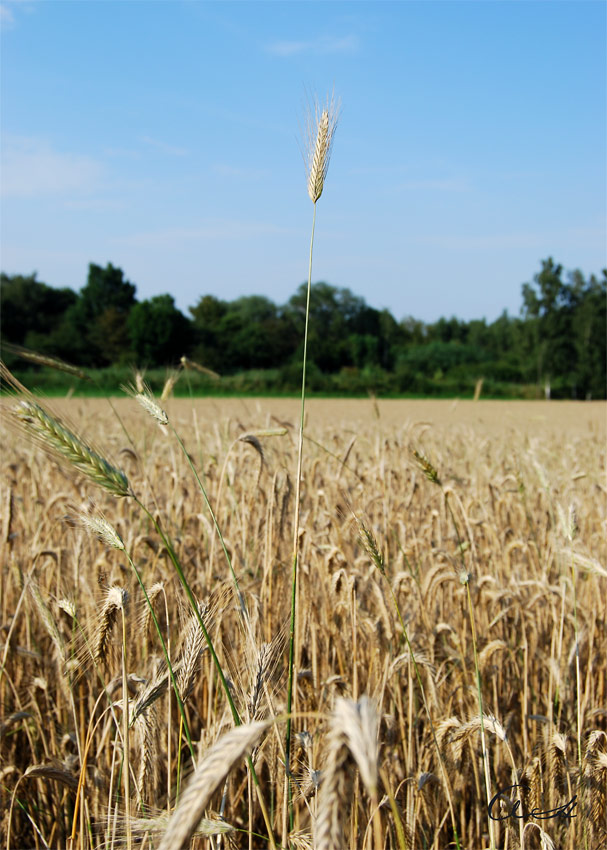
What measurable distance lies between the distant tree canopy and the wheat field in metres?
38.9

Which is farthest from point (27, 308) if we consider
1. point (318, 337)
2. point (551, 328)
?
point (551, 328)

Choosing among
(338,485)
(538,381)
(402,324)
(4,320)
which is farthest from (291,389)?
(402,324)

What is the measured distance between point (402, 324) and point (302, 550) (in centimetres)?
10507

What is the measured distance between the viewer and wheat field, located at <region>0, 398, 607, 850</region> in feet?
4.46

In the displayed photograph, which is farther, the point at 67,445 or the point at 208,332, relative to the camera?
the point at 208,332

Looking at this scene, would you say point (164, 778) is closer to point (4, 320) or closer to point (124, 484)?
point (124, 484)

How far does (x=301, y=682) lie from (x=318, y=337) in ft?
240

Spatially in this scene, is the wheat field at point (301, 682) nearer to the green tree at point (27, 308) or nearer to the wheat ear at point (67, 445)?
the wheat ear at point (67, 445)

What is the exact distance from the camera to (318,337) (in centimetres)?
7469

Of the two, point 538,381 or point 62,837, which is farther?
point 538,381

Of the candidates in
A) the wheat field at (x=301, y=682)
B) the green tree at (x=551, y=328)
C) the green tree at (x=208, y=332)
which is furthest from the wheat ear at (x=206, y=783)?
the green tree at (x=551, y=328)

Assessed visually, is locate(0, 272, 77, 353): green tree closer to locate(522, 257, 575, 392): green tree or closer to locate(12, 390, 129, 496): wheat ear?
locate(522, 257, 575, 392): green tree

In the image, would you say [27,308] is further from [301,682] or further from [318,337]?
[301,682]

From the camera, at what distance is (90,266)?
8231 centimetres
